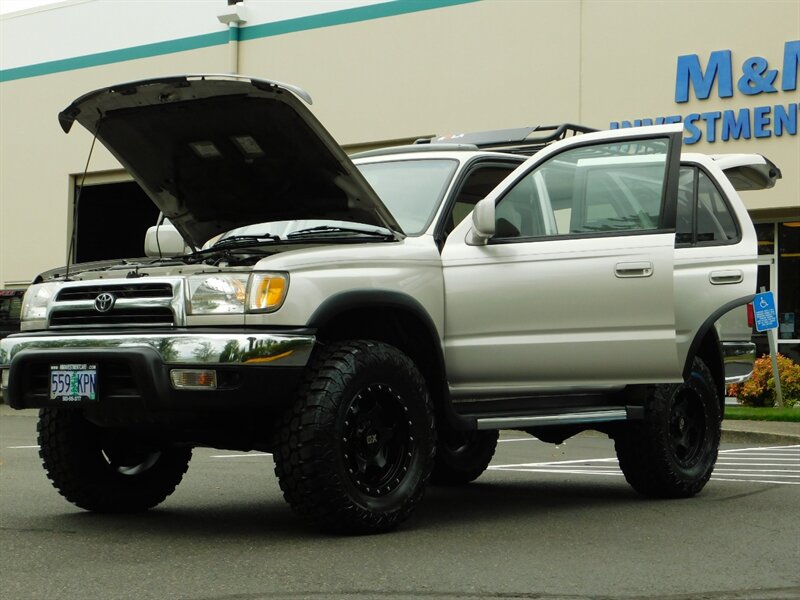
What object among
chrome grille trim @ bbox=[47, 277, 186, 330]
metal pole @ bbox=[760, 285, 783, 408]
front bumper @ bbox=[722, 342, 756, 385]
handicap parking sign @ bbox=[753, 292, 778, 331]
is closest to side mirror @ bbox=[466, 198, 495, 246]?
chrome grille trim @ bbox=[47, 277, 186, 330]

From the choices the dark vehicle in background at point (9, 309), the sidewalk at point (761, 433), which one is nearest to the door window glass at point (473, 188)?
the sidewalk at point (761, 433)

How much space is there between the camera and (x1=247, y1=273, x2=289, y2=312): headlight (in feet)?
20.0

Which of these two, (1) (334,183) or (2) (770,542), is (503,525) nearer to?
(2) (770,542)

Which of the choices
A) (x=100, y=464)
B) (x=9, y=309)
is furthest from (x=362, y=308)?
(x=9, y=309)

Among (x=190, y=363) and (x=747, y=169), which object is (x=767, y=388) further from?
(x=190, y=363)

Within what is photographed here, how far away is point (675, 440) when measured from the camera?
8.38m

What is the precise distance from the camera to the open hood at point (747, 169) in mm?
8719

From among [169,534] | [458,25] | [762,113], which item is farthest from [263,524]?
[458,25]

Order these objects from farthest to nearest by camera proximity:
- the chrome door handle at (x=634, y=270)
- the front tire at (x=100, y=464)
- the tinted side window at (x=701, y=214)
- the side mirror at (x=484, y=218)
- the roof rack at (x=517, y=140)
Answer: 1. the roof rack at (x=517, y=140)
2. the tinted side window at (x=701, y=214)
3. the chrome door handle at (x=634, y=270)
4. the front tire at (x=100, y=464)
5. the side mirror at (x=484, y=218)

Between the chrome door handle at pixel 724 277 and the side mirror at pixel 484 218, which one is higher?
the side mirror at pixel 484 218

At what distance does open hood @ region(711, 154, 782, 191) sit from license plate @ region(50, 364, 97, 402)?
14.4ft

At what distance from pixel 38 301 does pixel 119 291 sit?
25.9 inches

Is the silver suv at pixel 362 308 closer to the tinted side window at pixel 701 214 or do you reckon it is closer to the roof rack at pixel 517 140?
the tinted side window at pixel 701 214

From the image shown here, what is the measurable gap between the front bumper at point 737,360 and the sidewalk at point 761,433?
507 cm
